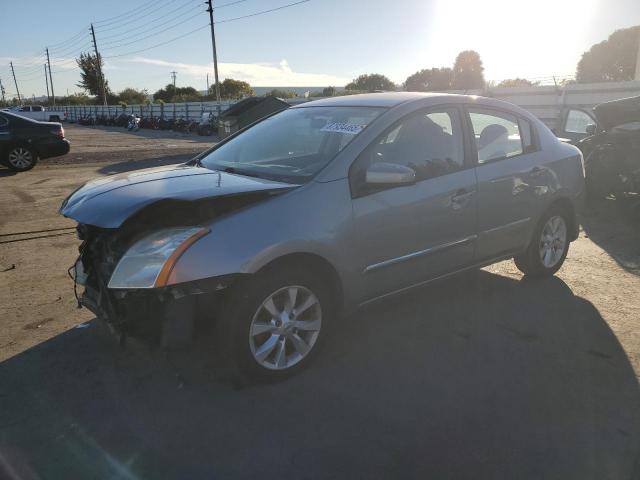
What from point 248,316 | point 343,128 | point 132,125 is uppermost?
point 343,128

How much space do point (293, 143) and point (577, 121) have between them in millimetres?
7711

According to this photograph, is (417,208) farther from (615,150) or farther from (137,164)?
(137,164)

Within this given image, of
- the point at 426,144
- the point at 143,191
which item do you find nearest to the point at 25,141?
the point at 143,191

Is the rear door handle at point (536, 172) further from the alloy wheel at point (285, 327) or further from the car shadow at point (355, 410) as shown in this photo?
the alloy wheel at point (285, 327)

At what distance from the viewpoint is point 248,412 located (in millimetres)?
2832

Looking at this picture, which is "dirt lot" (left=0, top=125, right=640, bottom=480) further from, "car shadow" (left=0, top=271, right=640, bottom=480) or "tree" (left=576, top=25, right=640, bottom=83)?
"tree" (left=576, top=25, right=640, bottom=83)

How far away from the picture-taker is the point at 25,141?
12.8 metres

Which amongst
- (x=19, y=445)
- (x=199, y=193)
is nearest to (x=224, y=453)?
(x=19, y=445)

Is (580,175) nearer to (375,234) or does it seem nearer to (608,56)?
(375,234)

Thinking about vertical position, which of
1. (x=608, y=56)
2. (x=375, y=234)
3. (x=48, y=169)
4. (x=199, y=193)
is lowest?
(x=48, y=169)

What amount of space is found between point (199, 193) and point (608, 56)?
77.1 m

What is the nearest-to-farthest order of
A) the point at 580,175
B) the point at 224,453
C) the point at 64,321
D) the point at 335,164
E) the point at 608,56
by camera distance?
1. the point at 224,453
2. the point at 335,164
3. the point at 64,321
4. the point at 580,175
5. the point at 608,56

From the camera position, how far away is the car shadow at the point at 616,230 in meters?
5.68

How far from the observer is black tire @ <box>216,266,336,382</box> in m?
2.82
